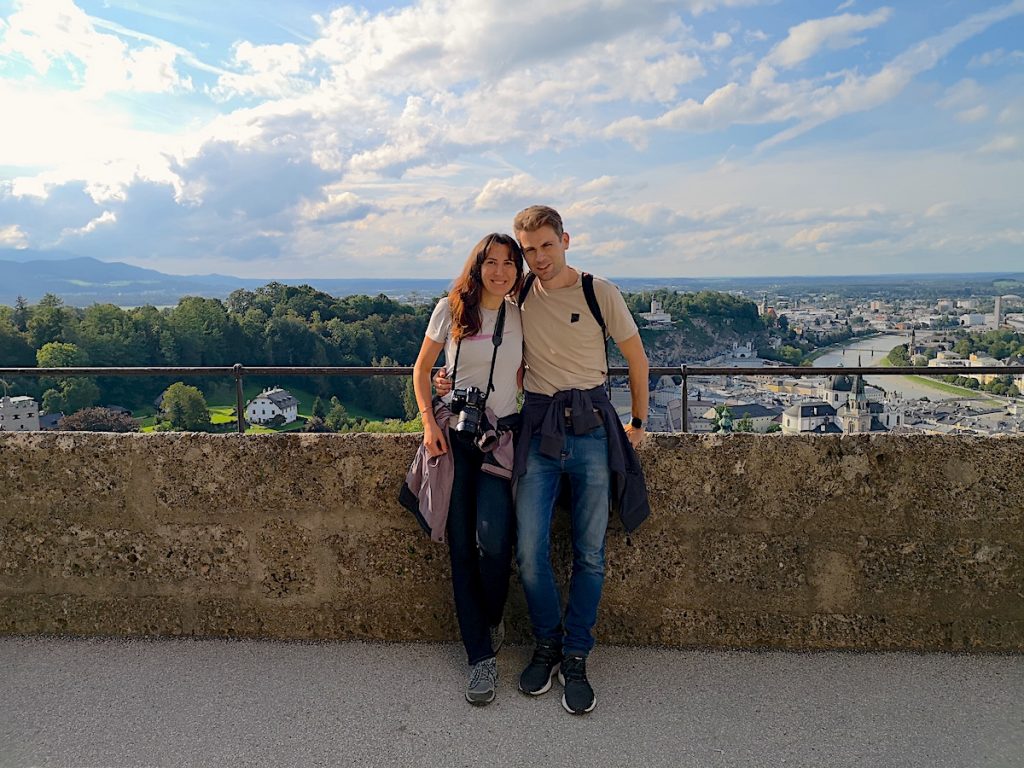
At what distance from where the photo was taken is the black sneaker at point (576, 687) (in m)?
2.56

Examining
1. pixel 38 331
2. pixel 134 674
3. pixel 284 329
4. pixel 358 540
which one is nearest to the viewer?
pixel 134 674

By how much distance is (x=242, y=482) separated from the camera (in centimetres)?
309

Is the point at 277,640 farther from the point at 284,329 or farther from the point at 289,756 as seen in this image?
the point at 284,329

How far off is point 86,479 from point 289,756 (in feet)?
5.03

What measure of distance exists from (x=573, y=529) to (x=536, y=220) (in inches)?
45.2

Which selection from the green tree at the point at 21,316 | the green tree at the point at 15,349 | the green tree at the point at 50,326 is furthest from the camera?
the green tree at the point at 21,316

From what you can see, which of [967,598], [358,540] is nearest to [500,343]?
[358,540]

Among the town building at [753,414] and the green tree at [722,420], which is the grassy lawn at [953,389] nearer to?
the town building at [753,414]

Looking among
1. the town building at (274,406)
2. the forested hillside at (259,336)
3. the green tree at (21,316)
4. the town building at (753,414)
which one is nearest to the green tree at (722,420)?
the town building at (753,414)

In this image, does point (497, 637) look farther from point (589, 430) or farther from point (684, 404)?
point (684, 404)

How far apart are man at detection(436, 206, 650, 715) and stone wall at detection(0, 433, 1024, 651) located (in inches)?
9.8

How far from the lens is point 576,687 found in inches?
104

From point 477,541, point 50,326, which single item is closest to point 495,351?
point 477,541

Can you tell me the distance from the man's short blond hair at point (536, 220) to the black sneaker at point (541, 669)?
1535 millimetres
